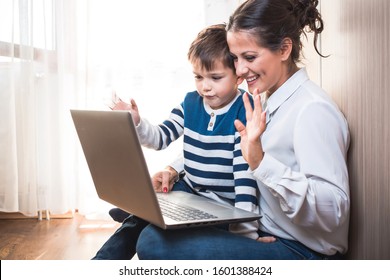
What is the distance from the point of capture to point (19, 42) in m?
2.33

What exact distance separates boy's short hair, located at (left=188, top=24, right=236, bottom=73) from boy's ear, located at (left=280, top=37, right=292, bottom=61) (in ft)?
0.68

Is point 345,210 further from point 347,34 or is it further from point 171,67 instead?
point 171,67

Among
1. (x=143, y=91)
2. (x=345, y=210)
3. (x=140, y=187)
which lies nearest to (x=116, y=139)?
(x=140, y=187)

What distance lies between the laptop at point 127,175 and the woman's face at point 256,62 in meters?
0.30

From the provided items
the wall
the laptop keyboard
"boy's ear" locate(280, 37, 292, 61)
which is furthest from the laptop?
"boy's ear" locate(280, 37, 292, 61)

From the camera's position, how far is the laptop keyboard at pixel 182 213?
0.97 meters

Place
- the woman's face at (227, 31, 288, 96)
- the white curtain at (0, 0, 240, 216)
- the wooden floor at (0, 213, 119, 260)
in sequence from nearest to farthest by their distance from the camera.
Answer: the woman's face at (227, 31, 288, 96), the wooden floor at (0, 213, 119, 260), the white curtain at (0, 0, 240, 216)

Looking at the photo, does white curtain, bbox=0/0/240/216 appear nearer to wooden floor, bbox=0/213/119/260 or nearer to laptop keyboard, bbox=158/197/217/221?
wooden floor, bbox=0/213/119/260

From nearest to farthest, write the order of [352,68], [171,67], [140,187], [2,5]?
[140,187] < [352,68] < [2,5] < [171,67]

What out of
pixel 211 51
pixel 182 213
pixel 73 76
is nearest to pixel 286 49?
pixel 211 51

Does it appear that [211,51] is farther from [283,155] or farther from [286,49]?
[283,155]

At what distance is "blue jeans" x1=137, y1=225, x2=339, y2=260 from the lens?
947 mm

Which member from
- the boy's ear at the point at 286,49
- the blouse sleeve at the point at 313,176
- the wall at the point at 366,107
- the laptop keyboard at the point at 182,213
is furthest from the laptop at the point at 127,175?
the boy's ear at the point at 286,49
